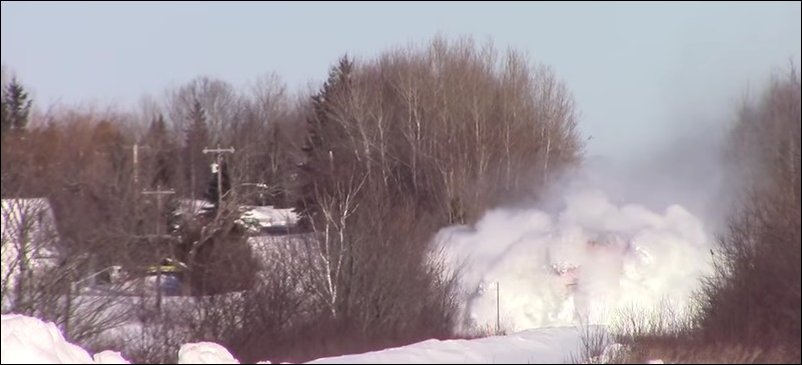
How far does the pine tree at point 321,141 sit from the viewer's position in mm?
37344

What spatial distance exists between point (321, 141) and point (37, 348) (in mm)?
34346

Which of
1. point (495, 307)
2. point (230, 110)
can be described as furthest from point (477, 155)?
point (230, 110)

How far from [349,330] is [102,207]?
1934 centimetres

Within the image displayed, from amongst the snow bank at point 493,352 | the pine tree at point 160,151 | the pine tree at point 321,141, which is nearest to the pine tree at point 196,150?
the pine tree at point 160,151

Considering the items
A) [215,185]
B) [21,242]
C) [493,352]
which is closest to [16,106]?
[215,185]

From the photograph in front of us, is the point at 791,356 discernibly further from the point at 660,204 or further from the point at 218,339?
the point at 660,204

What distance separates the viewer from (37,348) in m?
12.1

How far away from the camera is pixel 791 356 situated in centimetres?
1078

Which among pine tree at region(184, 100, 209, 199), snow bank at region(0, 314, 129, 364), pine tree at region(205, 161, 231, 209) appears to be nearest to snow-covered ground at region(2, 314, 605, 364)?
snow bank at region(0, 314, 129, 364)

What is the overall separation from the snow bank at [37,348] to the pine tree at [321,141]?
57.9 feet

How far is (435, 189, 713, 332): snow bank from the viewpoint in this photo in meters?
29.2

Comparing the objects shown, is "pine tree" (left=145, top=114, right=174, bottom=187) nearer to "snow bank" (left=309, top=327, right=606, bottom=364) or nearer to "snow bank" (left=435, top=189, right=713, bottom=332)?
Answer: "snow bank" (left=435, top=189, right=713, bottom=332)

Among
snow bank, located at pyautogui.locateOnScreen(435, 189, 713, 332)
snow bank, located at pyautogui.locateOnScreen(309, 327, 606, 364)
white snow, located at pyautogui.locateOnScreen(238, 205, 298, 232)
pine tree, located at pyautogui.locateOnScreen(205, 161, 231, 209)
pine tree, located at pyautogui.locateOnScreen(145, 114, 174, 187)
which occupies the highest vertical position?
pine tree, located at pyautogui.locateOnScreen(145, 114, 174, 187)

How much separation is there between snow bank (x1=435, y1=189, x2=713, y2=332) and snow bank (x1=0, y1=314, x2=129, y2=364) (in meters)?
14.8
